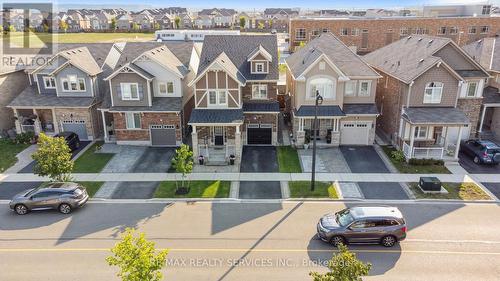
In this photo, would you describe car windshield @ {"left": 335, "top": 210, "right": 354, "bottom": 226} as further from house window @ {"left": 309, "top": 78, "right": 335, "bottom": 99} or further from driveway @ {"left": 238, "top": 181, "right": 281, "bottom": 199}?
house window @ {"left": 309, "top": 78, "right": 335, "bottom": 99}

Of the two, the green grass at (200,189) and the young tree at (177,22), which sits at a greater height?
the young tree at (177,22)

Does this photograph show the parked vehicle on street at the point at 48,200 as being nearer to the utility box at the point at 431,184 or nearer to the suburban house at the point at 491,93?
the utility box at the point at 431,184

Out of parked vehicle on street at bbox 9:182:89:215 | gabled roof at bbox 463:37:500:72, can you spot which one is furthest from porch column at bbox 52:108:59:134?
gabled roof at bbox 463:37:500:72

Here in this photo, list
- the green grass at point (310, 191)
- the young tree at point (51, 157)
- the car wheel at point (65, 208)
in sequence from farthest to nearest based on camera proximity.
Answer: the green grass at point (310, 191)
the young tree at point (51, 157)
the car wheel at point (65, 208)

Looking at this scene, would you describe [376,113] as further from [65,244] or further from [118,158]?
[65,244]

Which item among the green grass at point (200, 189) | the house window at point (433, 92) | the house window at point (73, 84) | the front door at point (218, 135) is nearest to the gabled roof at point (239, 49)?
the front door at point (218, 135)

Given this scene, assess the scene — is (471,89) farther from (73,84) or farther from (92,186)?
(73,84)
